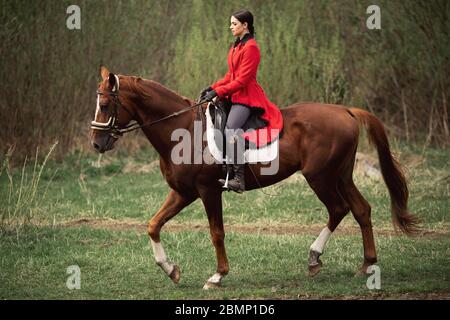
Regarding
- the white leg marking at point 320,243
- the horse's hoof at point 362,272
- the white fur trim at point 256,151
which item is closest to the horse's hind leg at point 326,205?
the white leg marking at point 320,243

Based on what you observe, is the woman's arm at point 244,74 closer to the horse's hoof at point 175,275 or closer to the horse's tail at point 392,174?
the horse's tail at point 392,174

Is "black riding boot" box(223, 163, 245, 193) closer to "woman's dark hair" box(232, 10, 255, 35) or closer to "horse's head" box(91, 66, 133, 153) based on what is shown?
"horse's head" box(91, 66, 133, 153)

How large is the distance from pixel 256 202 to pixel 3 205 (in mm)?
3638

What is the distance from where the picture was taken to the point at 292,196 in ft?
40.6

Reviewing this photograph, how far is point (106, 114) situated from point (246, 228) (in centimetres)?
358

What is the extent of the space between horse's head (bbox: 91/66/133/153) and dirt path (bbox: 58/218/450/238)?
3107 millimetres

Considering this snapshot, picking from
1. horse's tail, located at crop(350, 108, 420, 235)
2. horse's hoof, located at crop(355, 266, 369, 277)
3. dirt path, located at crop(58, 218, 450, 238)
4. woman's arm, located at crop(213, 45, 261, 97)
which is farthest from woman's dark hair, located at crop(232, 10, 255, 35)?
dirt path, located at crop(58, 218, 450, 238)

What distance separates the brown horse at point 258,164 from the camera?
776cm

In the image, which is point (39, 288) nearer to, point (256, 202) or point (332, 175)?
point (332, 175)

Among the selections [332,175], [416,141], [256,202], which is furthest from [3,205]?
[416,141]

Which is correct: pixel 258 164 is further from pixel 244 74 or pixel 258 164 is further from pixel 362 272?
pixel 362 272

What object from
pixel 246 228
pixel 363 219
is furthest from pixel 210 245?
pixel 363 219

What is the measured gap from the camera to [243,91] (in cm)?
802

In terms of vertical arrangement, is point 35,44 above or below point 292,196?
above
